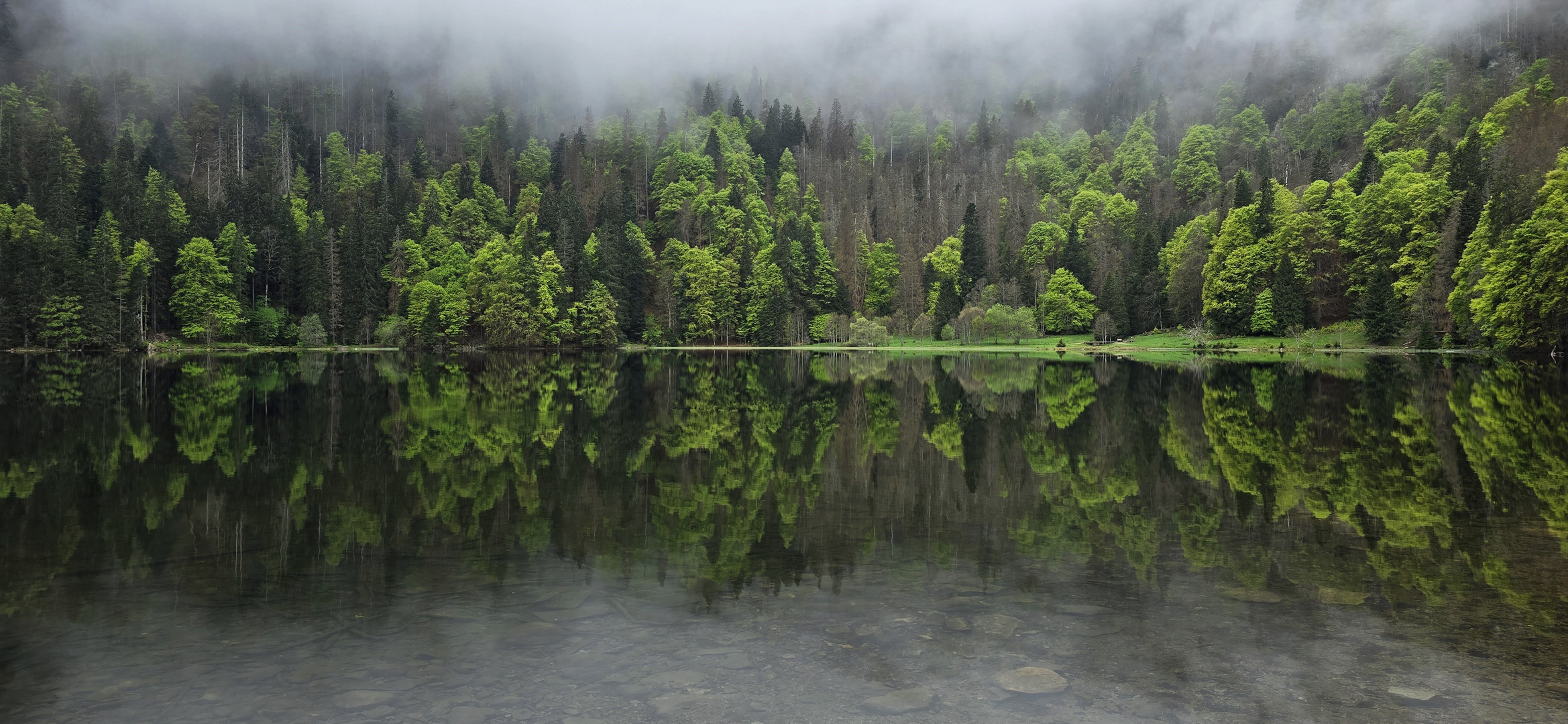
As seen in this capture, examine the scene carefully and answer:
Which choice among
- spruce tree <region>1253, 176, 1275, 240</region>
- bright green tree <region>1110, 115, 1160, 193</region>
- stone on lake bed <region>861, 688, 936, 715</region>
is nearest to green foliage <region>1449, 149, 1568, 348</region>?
spruce tree <region>1253, 176, 1275, 240</region>

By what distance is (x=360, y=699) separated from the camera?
609 centimetres

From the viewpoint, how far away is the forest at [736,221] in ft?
273

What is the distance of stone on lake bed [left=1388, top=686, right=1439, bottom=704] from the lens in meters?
5.98

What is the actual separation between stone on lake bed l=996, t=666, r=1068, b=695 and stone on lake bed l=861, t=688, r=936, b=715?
2.02 ft

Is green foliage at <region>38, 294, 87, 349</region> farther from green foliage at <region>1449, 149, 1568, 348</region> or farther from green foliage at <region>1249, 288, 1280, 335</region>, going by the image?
green foliage at <region>1449, 149, 1568, 348</region>

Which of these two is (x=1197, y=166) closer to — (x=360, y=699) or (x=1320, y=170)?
(x=1320, y=170)

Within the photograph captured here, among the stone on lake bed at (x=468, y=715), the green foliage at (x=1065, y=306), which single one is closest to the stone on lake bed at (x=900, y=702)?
the stone on lake bed at (x=468, y=715)

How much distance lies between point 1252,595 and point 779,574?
15.4 ft

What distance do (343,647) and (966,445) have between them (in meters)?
14.0

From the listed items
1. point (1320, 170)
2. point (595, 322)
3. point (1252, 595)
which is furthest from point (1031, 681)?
point (1320, 170)

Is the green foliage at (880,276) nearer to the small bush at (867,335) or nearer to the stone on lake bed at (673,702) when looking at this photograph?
the small bush at (867,335)

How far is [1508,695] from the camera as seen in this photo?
6000 mm

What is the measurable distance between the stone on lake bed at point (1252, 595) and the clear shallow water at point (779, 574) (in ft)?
0.11

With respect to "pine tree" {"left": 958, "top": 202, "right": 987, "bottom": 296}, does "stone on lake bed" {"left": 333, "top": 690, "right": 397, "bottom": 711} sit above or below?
below
